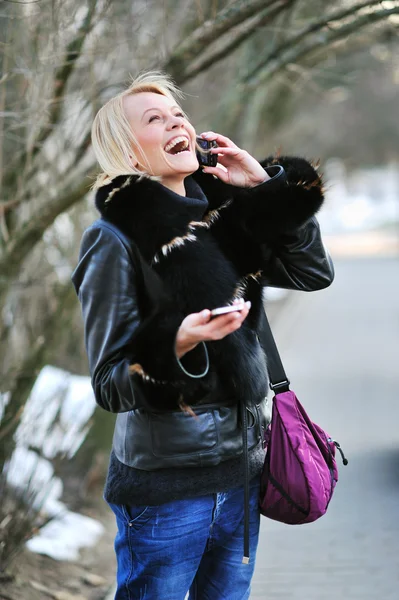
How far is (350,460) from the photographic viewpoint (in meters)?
6.09

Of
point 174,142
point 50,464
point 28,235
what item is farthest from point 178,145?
point 50,464

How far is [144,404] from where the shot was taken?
6.54ft

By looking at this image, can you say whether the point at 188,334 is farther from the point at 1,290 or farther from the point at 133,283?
the point at 1,290

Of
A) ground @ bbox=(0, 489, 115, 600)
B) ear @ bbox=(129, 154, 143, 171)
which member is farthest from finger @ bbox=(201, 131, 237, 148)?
ground @ bbox=(0, 489, 115, 600)

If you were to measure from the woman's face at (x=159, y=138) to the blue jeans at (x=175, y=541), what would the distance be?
33.8 inches

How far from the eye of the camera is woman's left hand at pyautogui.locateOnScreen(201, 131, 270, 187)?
242cm

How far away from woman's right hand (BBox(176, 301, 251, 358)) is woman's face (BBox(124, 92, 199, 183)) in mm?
501

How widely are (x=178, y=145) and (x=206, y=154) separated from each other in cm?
18

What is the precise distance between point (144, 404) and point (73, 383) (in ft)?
12.8

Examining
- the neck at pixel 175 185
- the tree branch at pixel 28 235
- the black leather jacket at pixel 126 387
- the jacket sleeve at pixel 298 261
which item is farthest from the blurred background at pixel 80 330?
the black leather jacket at pixel 126 387

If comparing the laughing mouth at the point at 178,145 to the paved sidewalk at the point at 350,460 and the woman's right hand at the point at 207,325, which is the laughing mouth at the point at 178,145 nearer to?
the woman's right hand at the point at 207,325

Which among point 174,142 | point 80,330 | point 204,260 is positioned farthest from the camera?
point 80,330

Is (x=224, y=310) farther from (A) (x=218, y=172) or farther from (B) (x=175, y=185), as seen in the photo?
(A) (x=218, y=172)

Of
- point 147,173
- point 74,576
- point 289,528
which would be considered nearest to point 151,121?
point 147,173
